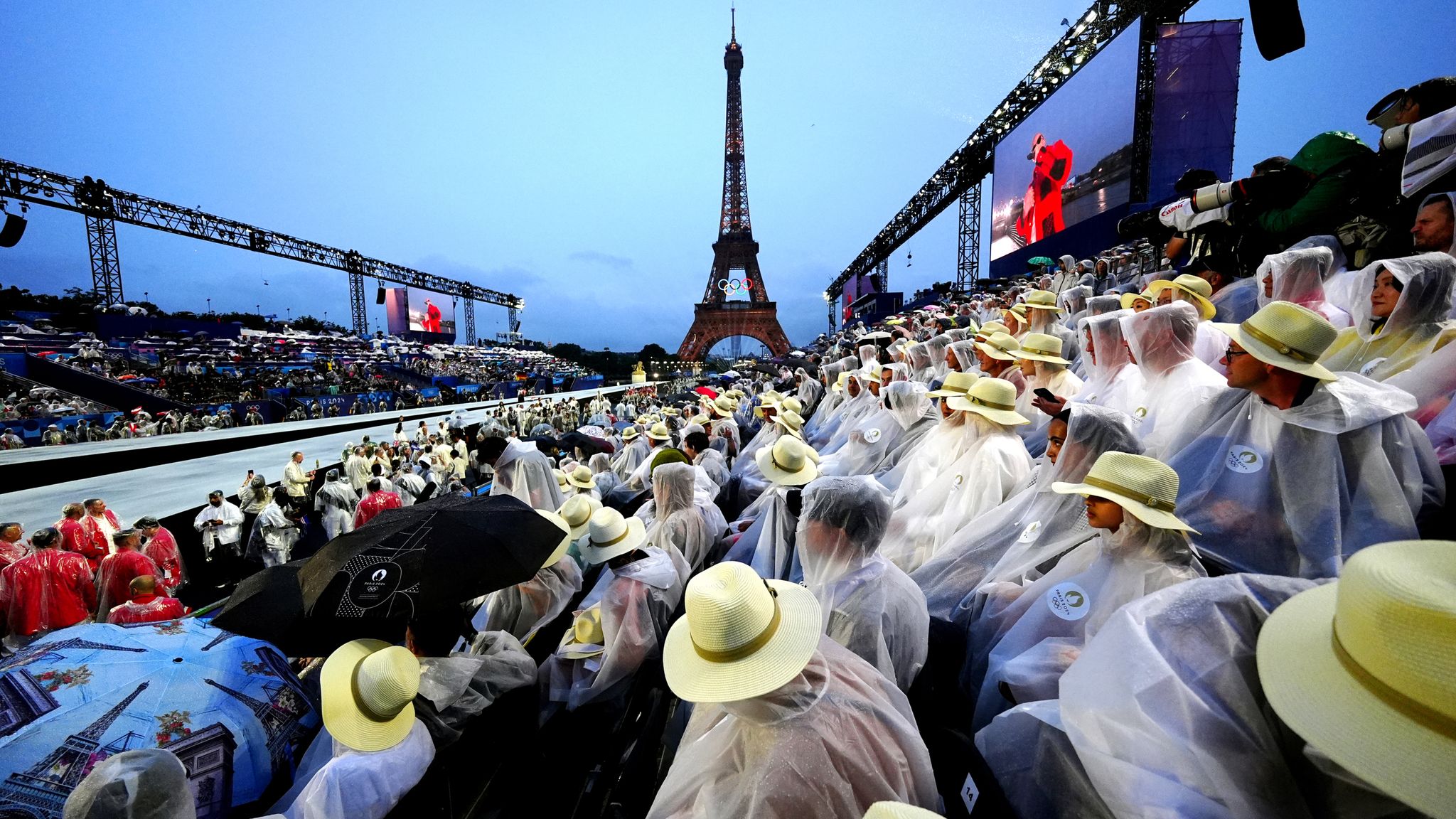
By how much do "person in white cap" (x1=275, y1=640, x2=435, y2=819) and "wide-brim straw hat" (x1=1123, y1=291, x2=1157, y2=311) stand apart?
556 centimetres

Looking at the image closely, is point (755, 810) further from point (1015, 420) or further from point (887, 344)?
point (887, 344)

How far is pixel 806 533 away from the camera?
207cm

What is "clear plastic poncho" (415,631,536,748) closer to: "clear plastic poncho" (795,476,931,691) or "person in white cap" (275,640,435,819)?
"person in white cap" (275,640,435,819)

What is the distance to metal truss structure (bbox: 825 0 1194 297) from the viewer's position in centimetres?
1162

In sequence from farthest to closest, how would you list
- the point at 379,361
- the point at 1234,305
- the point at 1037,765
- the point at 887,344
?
the point at 379,361
the point at 887,344
the point at 1234,305
the point at 1037,765

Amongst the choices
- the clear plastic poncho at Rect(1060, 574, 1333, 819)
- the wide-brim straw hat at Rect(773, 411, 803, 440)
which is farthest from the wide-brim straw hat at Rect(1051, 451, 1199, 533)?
the wide-brim straw hat at Rect(773, 411, 803, 440)

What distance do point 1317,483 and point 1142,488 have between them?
0.75 meters

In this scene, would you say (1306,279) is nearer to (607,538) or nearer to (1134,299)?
(1134,299)

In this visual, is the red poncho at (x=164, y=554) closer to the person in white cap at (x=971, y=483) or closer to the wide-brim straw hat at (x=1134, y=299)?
the person in white cap at (x=971, y=483)

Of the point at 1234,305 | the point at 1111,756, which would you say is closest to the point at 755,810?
the point at 1111,756

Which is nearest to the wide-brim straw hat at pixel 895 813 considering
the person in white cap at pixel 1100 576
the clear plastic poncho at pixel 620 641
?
the person in white cap at pixel 1100 576

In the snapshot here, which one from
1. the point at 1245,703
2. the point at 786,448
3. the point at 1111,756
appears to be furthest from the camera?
the point at 786,448

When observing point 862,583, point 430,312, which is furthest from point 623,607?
point 430,312

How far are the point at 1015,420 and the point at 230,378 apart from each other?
1052 inches
